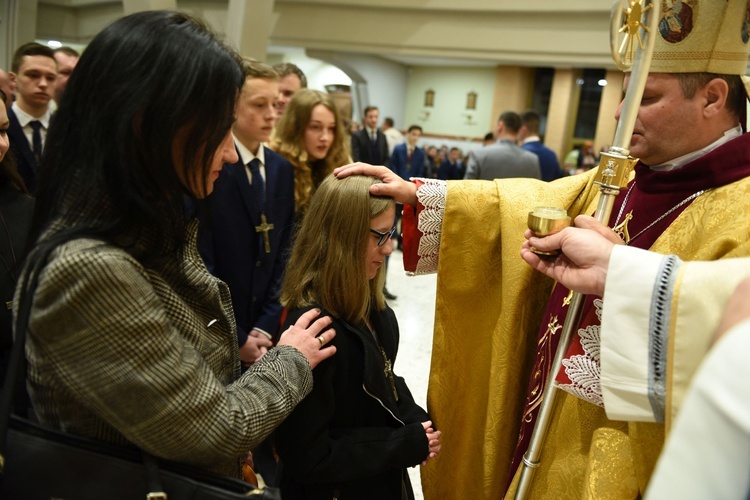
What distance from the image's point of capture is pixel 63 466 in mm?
903

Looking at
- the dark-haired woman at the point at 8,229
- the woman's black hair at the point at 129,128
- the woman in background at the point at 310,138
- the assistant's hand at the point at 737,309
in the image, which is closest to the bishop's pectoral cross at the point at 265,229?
the woman in background at the point at 310,138

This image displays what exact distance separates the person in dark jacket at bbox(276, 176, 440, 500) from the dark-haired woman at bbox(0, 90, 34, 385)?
81 cm

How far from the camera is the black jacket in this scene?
1449mm

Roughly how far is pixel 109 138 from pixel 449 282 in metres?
1.16

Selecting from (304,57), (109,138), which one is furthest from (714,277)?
(304,57)

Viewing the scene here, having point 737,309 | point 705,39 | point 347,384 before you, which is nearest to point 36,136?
point 347,384

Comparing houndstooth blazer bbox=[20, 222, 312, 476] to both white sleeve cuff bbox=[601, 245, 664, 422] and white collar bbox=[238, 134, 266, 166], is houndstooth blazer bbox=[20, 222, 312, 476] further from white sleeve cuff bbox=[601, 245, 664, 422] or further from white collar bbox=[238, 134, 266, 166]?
white collar bbox=[238, 134, 266, 166]

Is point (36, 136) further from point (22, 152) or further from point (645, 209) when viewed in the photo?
point (645, 209)

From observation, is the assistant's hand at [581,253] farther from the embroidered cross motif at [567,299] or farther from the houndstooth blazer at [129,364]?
the houndstooth blazer at [129,364]

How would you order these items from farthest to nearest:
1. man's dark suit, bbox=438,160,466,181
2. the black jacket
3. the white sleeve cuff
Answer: man's dark suit, bbox=438,160,466,181, the black jacket, the white sleeve cuff

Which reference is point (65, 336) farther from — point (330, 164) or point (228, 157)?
point (330, 164)

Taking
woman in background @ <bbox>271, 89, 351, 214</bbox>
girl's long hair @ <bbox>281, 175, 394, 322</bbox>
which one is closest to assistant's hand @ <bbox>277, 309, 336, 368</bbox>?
girl's long hair @ <bbox>281, 175, 394, 322</bbox>

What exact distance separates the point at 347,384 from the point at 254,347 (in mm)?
996

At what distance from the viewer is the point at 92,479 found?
0.91 m
